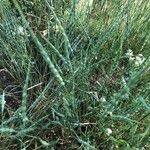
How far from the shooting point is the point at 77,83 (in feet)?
4.03

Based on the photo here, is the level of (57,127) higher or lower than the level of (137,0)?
lower

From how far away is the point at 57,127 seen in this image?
48.2 inches

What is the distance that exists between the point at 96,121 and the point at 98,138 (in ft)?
0.19

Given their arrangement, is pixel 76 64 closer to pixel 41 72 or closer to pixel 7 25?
pixel 41 72

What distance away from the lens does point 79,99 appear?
124 centimetres

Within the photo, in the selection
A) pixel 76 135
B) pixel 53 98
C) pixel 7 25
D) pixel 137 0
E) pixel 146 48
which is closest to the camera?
pixel 76 135

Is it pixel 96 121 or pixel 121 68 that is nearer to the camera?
pixel 96 121

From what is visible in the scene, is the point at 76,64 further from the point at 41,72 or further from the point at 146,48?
the point at 146,48

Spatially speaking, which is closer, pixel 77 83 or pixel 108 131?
pixel 108 131

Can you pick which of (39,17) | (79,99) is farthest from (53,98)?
(39,17)

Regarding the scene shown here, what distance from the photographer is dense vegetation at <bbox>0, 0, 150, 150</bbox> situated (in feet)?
3.58

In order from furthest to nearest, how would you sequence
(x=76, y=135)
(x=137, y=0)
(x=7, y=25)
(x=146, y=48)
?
(x=137, y=0), (x=146, y=48), (x=7, y=25), (x=76, y=135)

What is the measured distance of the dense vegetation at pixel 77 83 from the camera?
3.58 ft

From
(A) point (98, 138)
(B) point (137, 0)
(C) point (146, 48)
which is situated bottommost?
(A) point (98, 138)
